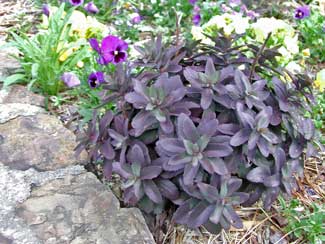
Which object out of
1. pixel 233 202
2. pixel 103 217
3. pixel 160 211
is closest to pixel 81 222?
pixel 103 217

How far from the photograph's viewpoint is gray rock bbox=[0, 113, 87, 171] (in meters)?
2.28

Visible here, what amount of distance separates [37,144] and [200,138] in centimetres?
90

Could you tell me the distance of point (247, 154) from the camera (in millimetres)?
1896

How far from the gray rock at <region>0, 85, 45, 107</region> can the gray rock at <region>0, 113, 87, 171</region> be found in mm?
208

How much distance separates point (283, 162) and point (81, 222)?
77 centimetres

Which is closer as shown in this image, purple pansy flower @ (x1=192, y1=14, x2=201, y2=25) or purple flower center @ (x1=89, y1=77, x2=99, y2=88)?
purple flower center @ (x1=89, y1=77, x2=99, y2=88)

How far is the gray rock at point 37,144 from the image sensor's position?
228cm

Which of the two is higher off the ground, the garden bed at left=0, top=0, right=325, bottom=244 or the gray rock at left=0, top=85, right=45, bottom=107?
the garden bed at left=0, top=0, right=325, bottom=244

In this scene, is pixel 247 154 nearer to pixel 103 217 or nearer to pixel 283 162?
pixel 283 162

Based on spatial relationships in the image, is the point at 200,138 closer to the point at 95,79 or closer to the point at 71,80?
the point at 95,79

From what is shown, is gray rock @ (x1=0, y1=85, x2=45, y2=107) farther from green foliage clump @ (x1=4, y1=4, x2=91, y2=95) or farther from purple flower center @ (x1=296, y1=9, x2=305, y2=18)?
purple flower center @ (x1=296, y1=9, x2=305, y2=18)

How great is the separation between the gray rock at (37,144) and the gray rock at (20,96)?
21cm

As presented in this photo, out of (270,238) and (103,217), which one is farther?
(270,238)

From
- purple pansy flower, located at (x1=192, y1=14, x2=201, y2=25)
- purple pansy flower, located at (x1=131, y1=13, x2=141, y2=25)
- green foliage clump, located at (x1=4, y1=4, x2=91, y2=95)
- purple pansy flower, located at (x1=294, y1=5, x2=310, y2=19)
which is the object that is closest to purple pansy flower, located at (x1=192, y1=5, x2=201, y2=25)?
purple pansy flower, located at (x1=192, y1=14, x2=201, y2=25)
